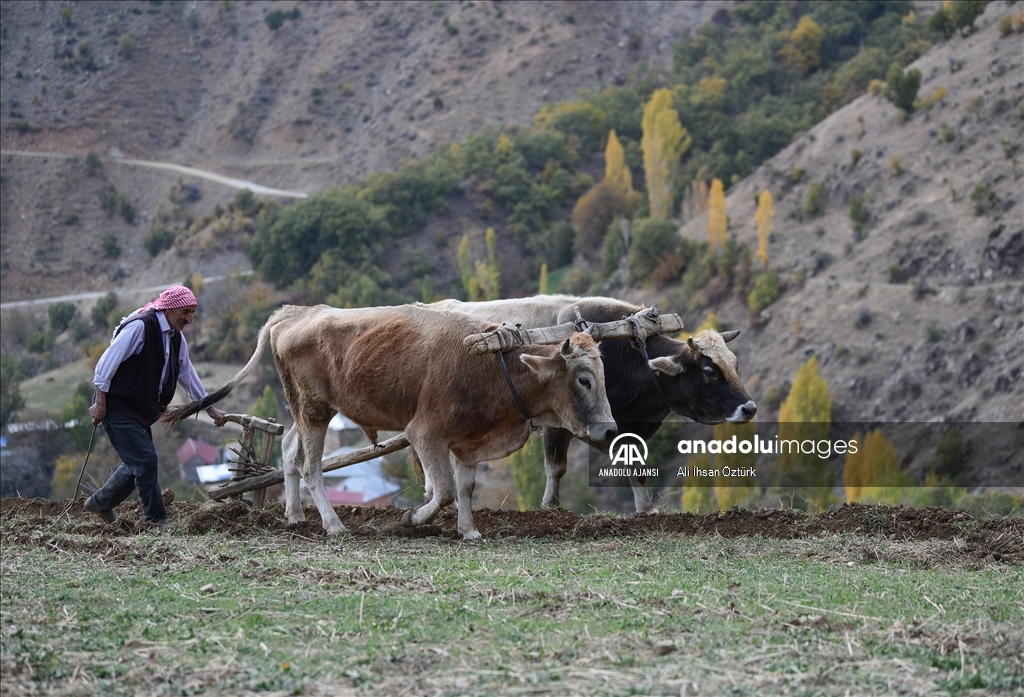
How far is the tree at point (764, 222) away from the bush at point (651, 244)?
563 centimetres

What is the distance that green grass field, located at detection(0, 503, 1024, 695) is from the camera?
522cm

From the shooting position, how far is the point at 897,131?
65875 millimetres

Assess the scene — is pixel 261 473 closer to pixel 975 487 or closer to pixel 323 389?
pixel 323 389

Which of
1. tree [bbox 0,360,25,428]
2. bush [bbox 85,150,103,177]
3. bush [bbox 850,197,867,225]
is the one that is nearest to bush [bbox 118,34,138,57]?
bush [bbox 85,150,103,177]

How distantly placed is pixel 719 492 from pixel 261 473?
1408 inches

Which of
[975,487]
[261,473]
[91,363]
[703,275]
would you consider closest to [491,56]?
[703,275]

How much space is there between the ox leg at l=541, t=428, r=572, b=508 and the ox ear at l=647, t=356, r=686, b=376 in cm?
114

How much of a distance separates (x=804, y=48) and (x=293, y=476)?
305 ft

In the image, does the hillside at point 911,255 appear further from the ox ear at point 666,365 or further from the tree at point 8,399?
the ox ear at point 666,365

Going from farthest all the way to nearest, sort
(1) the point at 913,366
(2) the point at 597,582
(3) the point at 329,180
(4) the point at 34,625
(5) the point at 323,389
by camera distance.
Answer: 1. (3) the point at 329,180
2. (1) the point at 913,366
3. (5) the point at 323,389
4. (2) the point at 597,582
5. (4) the point at 34,625

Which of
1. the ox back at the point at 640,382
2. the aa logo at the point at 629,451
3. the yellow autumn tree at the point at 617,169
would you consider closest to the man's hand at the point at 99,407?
the ox back at the point at 640,382

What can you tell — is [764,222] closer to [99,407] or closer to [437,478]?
[437,478]

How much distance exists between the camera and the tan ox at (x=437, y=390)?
9812mm

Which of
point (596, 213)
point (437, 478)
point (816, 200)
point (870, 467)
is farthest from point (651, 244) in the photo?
point (437, 478)
